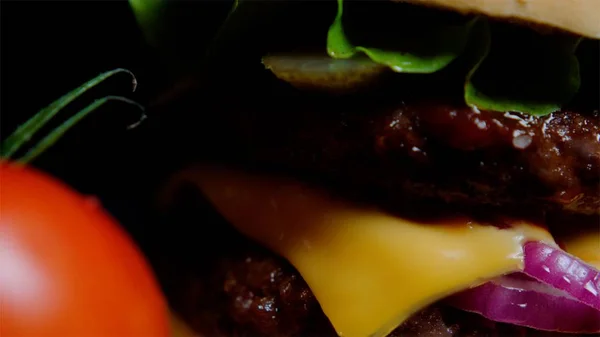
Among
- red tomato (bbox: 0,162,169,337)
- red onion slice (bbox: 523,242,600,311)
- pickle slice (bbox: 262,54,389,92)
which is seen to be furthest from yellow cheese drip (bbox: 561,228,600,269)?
red tomato (bbox: 0,162,169,337)

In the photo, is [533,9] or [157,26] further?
[157,26]

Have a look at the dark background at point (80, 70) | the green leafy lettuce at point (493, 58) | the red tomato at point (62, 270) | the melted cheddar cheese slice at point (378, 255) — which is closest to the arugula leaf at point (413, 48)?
the green leafy lettuce at point (493, 58)

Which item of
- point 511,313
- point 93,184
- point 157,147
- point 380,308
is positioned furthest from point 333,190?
point 93,184

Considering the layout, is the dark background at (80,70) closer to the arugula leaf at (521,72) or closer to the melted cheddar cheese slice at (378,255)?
the melted cheddar cheese slice at (378,255)

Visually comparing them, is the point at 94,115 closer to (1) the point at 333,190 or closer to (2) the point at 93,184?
(2) the point at 93,184

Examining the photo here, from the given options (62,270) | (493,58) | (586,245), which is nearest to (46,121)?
(62,270)

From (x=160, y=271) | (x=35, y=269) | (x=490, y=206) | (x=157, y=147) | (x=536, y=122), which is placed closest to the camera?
(x=35, y=269)

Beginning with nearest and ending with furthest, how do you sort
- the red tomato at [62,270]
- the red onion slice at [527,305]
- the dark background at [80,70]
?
the red tomato at [62,270]
the red onion slice at [527,305]
the dark background at [80,70]
